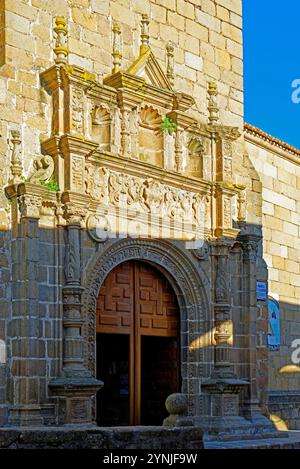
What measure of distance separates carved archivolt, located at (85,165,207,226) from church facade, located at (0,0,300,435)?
24 mm

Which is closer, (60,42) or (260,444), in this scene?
(60,42)

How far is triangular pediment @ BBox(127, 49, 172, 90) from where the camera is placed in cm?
1221

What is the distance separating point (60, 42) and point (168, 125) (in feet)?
6.89

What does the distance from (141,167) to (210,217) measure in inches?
63.6

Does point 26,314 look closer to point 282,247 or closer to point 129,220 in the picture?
point 129,220

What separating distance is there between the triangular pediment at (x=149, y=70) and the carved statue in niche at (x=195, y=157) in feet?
3.14

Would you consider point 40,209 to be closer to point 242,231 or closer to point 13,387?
point 13,387

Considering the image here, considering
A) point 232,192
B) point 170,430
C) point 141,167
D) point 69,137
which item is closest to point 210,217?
point 232,192

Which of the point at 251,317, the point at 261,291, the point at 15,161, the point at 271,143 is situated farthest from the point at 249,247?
the point at 15,161

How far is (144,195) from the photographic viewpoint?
1204cm

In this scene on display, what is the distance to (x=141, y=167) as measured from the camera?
1195 centimetres

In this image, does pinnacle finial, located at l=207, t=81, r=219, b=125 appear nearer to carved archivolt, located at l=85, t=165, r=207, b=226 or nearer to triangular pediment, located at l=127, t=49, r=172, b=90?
triangular pediment, located at l=127, t=49, r=172, b=90

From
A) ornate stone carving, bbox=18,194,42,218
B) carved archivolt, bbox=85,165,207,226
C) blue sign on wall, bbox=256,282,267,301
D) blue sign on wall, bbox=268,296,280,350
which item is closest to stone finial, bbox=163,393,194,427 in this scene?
ornate stone carving, bbox=18,194,42,218

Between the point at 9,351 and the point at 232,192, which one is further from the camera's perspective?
the point at 232,192
